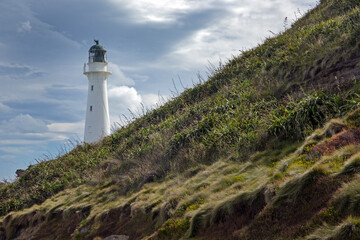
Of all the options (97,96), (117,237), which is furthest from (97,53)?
(117,237)

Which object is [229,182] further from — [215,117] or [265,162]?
[215,117]

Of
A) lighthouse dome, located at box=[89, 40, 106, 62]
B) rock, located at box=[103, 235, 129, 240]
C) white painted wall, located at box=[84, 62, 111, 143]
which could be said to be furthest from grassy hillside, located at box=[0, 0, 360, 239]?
lighthouse dome, located at box=[89, 40, 106, 62]

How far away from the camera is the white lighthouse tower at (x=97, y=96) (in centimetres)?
3441

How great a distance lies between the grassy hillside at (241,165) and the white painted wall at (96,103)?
1478 cm

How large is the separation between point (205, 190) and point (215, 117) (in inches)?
192

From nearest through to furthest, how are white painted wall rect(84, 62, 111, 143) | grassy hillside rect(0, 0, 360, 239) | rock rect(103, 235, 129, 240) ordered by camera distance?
grassy hillside rect(0, 0, 360, 239), rock rect(103, 235, 129, 240), white painted wall rect(84, 62, 111, 143)

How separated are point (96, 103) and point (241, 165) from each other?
28.4 meters

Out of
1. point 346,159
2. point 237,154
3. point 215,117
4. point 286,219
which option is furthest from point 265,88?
point 286,219

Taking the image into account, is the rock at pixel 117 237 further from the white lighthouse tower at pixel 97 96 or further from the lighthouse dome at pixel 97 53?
the lighthouse dome at pixel 97 53

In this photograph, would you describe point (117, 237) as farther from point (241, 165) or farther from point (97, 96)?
point (97, 96)

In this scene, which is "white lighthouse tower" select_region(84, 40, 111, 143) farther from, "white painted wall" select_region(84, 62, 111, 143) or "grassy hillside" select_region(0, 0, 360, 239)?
"grassy hillside" select_region(0, 0, 360, 239)

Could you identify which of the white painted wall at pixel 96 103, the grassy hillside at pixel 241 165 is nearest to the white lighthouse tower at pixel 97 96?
the white painted wall at pixel 96 103

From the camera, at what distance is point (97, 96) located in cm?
3528

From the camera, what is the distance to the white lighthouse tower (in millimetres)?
34406
